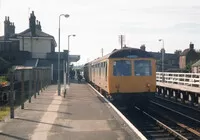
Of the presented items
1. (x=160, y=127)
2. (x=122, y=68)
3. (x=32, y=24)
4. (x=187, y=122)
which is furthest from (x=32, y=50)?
(x=160, y=127)

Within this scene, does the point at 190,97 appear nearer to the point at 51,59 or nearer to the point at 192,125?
the point at 192,125

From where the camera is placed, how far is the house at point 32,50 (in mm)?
51938

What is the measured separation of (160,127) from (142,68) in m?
4.70

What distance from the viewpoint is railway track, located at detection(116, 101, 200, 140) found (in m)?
12.8

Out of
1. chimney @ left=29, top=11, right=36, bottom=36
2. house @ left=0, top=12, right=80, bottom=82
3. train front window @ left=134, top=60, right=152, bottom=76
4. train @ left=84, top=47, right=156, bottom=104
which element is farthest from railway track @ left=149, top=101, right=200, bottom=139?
chimney @ left=29, top=11, right=36, bottom=36

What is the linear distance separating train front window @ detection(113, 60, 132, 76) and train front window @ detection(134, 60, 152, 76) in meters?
0.36

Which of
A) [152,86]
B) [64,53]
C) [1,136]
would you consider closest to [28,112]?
[1,136]

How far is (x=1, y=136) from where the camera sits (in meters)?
10.3

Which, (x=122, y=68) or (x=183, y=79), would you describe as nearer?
(x=122, y=68)

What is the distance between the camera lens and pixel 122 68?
18.6 meters

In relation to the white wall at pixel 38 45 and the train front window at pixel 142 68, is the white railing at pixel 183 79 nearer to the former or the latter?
the train front window at pixel 142 68

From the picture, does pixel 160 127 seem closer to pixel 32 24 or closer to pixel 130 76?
pixel 130 76

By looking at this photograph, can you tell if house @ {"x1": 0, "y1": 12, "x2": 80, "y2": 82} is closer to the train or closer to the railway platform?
the train

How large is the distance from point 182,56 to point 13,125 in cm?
7494
